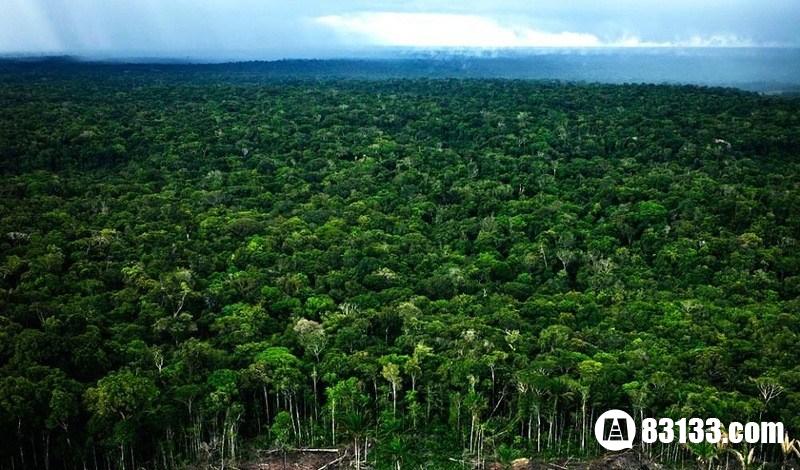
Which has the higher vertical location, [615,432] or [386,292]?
[386,292]

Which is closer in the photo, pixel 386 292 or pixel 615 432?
pixel 615 432

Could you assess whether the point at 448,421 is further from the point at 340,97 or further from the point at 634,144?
the point at 340,97

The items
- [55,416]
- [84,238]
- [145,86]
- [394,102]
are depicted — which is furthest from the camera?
[145,86]

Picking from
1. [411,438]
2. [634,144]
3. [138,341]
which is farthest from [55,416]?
[634,144]

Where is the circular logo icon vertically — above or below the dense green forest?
below

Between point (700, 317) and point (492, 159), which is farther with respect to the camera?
point (492, 159)
